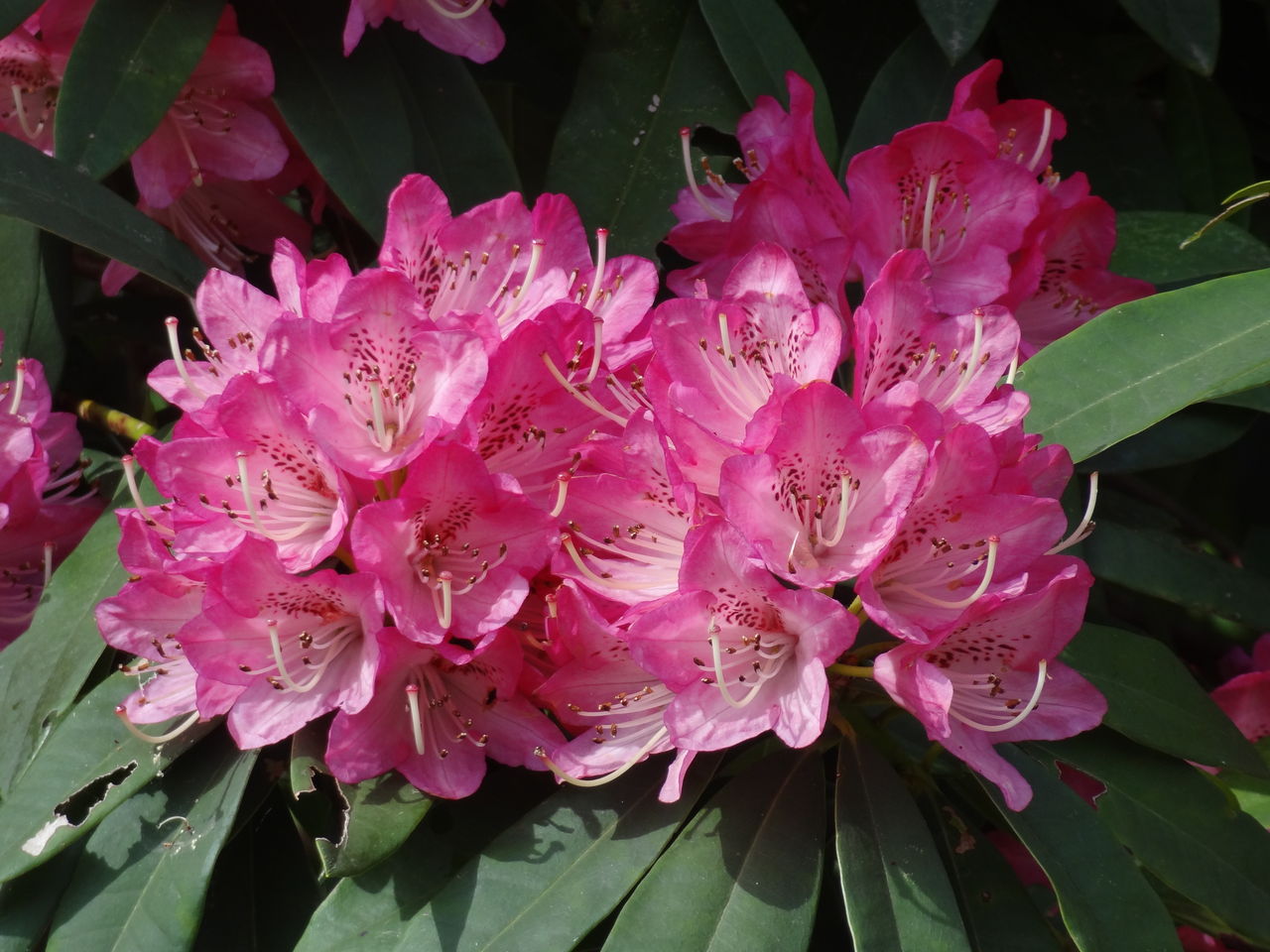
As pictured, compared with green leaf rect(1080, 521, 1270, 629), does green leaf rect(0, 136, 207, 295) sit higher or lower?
higher

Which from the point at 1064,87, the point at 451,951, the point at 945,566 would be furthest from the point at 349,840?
the point at 1064,87

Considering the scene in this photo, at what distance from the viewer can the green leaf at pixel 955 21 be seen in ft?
4.02

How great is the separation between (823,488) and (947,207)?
402 mm

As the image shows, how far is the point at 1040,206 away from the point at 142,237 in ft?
2.57

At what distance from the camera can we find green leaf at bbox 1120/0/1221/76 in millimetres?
1310

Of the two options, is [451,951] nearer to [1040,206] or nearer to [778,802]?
[778,802]

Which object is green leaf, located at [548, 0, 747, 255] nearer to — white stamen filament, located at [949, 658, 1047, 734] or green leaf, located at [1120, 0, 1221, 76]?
green leaf, located at [1120, 0, 1221, 76]

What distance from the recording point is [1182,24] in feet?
4.33

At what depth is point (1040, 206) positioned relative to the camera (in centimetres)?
114

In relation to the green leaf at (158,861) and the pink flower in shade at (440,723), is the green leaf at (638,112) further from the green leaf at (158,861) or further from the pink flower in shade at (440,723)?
the green leaf at (158,861)

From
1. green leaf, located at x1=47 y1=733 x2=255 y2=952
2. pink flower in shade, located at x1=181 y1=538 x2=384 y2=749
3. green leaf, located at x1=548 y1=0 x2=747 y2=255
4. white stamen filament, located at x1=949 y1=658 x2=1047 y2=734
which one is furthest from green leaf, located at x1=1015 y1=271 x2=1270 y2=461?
green leaf, located at x1=47 y1=733 x2=255 y2=952

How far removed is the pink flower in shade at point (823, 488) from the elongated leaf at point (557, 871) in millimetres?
192

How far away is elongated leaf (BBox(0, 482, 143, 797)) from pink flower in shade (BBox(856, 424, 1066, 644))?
62cm

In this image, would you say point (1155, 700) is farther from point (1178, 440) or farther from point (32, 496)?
point (32, 496)
